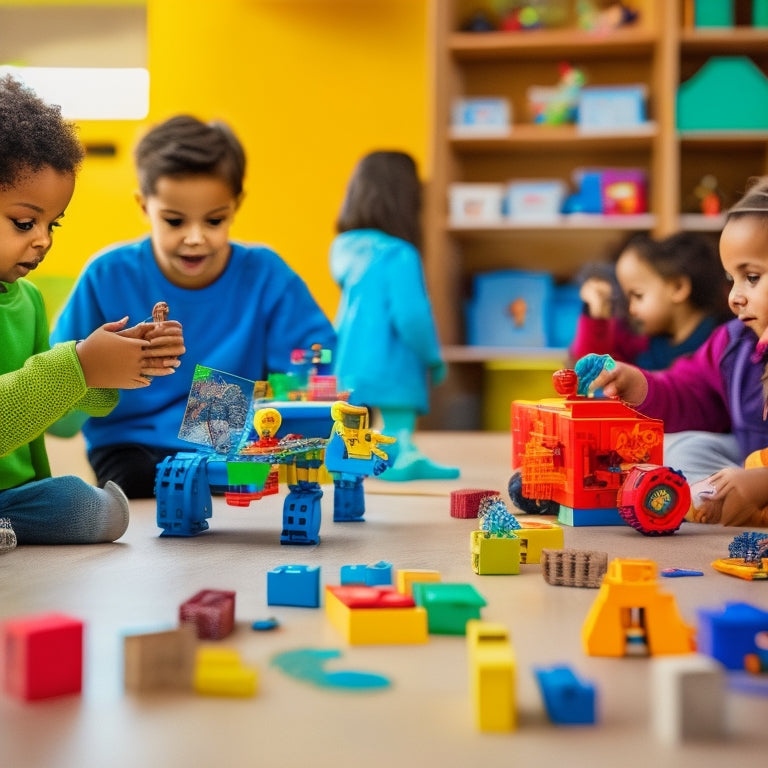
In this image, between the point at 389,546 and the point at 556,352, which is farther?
the point at 556,352

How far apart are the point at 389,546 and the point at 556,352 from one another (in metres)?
1.78

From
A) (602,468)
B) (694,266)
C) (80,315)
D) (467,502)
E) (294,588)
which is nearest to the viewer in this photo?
(294,588)

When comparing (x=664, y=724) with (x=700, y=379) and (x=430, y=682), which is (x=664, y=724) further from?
(x=700, y=379)

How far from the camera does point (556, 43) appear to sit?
288 cm

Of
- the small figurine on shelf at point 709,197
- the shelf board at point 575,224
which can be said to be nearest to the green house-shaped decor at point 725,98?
the small figurine on shelf at point 709,197

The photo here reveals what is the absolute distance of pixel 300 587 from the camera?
0.87m

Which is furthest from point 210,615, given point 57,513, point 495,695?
point 57,513

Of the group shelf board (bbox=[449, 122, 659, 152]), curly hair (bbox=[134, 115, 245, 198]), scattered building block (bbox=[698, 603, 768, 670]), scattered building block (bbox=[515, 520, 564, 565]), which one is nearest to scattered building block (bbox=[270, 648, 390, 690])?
scattered building block (bbox=[698, 603, 768, 670])

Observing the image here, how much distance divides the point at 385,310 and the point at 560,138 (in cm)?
92

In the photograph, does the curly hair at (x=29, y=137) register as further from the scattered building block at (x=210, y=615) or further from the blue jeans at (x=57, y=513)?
the scattered building block at (x=210, y=615)

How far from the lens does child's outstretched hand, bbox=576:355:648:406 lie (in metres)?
1.33

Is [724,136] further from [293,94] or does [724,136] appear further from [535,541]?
[535,541]

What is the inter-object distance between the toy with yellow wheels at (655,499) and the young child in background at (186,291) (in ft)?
2.23

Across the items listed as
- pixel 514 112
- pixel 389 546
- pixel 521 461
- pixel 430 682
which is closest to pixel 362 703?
pixel 430 682
